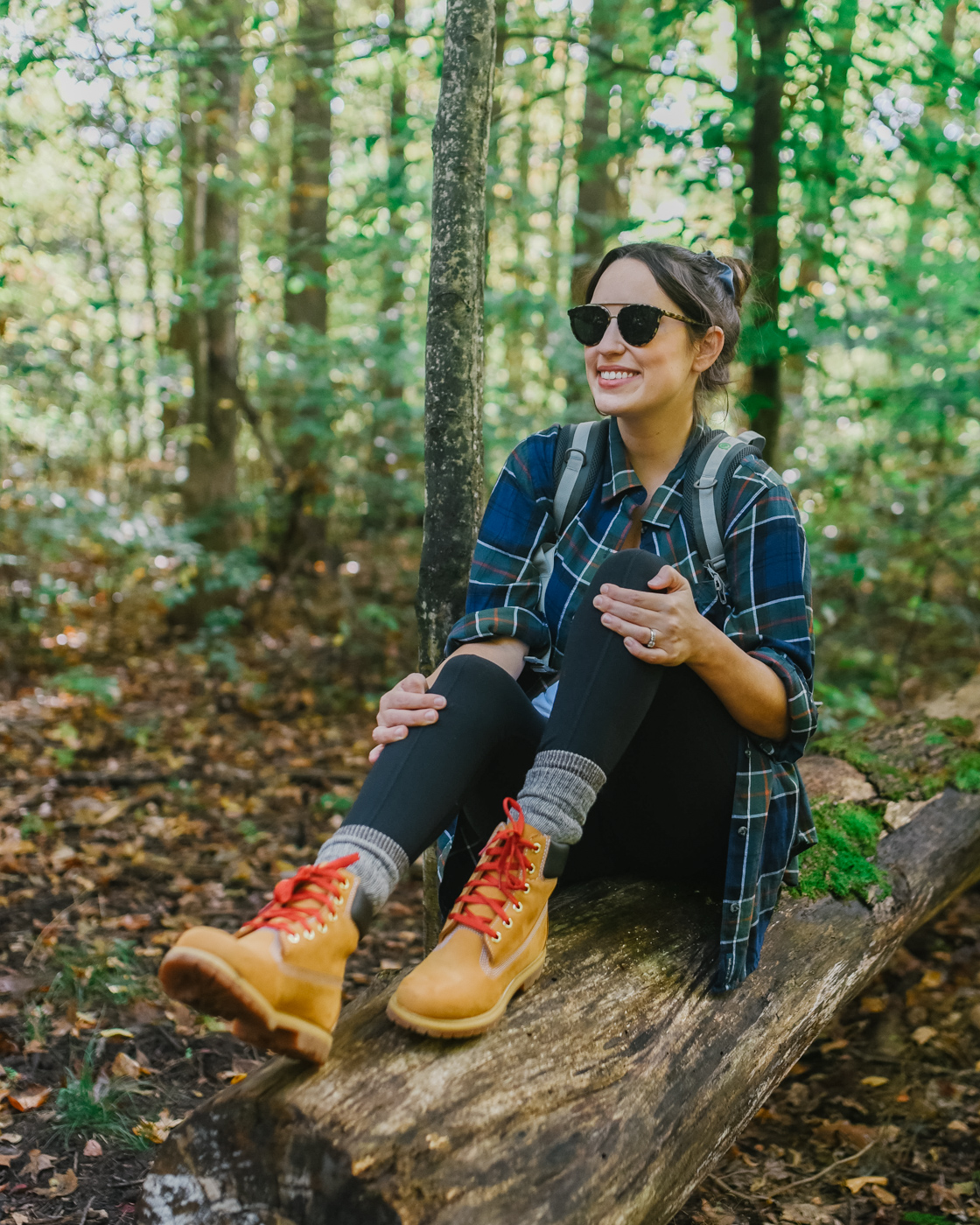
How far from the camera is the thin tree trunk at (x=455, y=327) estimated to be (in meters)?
2.58

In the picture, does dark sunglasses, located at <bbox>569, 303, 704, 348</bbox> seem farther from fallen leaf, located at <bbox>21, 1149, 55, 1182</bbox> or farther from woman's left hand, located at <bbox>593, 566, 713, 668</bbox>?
fallen leaf, located at <bbox>21, 1149, 55, 1182</bbox>

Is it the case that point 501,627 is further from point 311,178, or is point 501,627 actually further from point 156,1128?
point 311,178

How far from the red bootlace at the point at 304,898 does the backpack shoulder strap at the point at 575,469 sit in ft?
3.48

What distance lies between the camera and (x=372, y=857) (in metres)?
1.74

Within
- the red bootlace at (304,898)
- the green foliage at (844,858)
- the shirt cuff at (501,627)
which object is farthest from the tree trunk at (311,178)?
the red bootlace at (304,898)

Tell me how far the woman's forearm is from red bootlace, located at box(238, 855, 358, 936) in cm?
83

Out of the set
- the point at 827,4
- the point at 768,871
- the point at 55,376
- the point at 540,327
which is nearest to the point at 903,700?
the point at 540,327

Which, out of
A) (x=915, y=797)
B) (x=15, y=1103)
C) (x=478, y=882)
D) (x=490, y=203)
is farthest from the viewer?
(x=490, y=203)

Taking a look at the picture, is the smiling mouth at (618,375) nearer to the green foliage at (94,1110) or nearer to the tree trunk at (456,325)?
the tree trunk at (456,325)

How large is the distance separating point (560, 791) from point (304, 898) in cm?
54

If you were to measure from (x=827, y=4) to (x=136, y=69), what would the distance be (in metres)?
3.07

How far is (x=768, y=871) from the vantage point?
6.85 feet

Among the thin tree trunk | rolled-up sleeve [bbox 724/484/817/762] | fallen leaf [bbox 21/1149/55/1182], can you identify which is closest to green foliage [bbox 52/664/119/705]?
the thin tree trunk

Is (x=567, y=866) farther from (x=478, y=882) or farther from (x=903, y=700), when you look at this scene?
(x=903, y=700)
